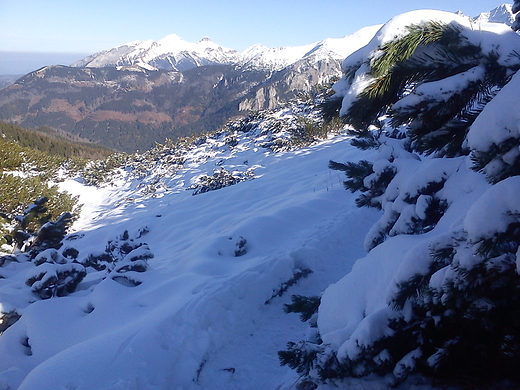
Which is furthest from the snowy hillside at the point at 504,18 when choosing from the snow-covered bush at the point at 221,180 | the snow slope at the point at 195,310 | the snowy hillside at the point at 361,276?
the snow-covered bush at the point at 221,180

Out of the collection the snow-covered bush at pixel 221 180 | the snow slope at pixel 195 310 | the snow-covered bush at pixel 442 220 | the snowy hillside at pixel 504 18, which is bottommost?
the snow-covered bush at pixel 221 180

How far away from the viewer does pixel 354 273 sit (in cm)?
248

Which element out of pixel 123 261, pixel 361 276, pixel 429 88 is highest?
pixel 429 88

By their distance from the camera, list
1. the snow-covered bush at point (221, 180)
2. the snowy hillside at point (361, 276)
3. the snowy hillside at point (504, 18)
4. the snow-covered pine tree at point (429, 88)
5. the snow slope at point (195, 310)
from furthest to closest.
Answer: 1. the snow-covered bush at point (221, 180)
2. the snow slope at point (195, 310)
3. the snowy hillside at point (504, 18)
4. the snow-covered pine tree at point (429, 88)
5. the snowy hillside at point (361, 276)

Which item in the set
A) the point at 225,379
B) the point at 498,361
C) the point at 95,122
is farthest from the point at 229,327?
the point at 95,122

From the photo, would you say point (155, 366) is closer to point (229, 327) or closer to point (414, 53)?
point (229, 327)

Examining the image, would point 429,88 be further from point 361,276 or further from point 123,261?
point 123,261

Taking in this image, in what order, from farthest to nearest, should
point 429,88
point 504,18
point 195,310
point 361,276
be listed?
point 504,18, point 195,310, point 361,276, point 429,88

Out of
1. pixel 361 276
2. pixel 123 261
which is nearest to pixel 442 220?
pixel 361 276

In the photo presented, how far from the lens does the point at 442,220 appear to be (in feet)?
6.63

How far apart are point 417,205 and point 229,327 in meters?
2.80

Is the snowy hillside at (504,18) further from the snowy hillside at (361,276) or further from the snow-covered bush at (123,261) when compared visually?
the snow-covered bush at (123,261)

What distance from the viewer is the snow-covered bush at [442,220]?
1.16 meters

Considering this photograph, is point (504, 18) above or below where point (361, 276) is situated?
above
